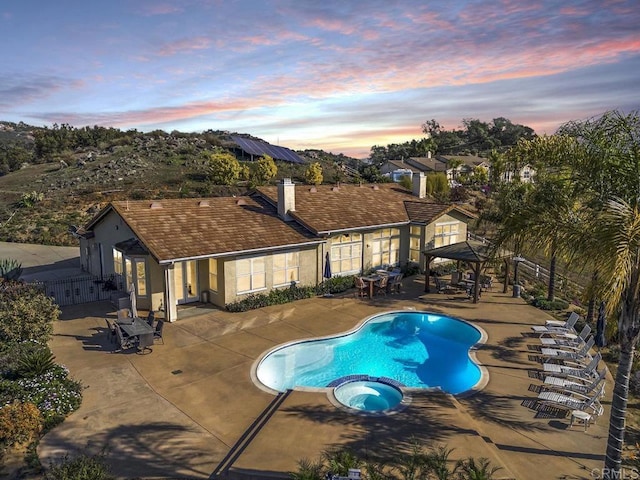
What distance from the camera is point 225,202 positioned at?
2328 centimetres

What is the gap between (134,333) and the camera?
15.0 meters

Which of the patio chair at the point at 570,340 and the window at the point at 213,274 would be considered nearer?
the patio chair at the point at 570,340

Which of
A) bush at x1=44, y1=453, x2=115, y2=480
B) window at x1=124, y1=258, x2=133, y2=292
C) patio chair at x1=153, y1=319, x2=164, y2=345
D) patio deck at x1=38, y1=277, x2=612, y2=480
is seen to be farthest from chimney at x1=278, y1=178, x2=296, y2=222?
bush at x1=44, y1=453, x2=115, y2=480

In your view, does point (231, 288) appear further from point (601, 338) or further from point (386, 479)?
point (601, 338)

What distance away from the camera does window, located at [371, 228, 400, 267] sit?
2595 centimetres

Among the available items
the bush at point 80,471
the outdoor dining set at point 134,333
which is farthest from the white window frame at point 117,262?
the bush at point 80,471

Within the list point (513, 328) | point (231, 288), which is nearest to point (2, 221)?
point (231, 288)

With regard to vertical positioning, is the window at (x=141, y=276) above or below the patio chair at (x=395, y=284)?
above

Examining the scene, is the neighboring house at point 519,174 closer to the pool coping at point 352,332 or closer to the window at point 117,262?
the pool coping at point 352,332

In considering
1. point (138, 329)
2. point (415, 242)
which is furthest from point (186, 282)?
point (415, 242)

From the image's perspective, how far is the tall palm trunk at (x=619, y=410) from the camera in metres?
7.84

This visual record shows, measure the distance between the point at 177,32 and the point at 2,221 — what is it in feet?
108

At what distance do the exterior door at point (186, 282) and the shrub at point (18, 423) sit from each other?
9.81m

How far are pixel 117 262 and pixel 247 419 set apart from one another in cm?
1389
